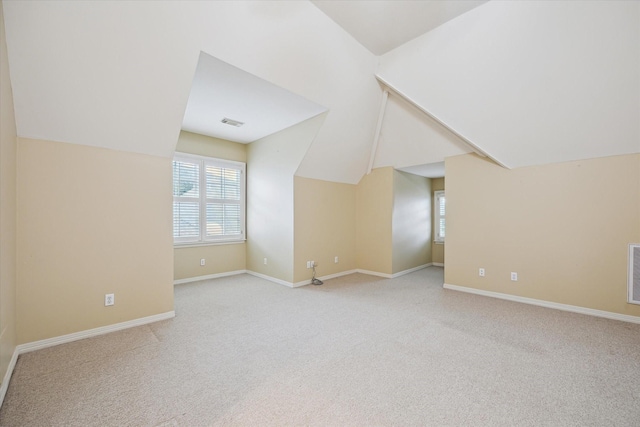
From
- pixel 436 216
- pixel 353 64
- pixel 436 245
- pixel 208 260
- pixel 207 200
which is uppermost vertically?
pixel 353 64

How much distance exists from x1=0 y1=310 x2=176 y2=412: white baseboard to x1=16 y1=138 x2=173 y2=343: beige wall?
45 millimetres

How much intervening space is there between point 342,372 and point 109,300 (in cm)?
245

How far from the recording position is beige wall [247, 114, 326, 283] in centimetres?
434

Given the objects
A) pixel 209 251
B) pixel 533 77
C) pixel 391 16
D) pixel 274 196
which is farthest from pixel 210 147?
pixel 533 77

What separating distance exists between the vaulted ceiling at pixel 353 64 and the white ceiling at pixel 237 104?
0.48ft

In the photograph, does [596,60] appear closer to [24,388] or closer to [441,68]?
[441,68]

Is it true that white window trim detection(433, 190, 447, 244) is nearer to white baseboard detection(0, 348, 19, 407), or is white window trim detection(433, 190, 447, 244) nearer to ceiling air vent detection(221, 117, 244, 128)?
ceiling air vent detection(221, 117, 244, 128)

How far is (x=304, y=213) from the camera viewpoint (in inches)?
181

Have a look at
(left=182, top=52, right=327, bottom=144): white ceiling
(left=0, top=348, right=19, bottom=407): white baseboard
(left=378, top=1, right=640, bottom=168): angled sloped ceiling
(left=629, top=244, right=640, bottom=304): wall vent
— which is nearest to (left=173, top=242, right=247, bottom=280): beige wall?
(left=182, top=52, right=327, bottom=144): white ceiling

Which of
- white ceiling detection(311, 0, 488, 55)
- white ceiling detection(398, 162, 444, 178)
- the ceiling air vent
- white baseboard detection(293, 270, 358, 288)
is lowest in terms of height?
white baseboard detection(293, 270, 358, 288)

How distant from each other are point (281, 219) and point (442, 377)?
3.33 metres

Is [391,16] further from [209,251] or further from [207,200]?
[209,251]

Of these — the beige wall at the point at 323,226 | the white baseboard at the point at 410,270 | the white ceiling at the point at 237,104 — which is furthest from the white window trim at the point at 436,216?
the white ceiling at the point at 237,104

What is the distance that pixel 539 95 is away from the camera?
2867mm
